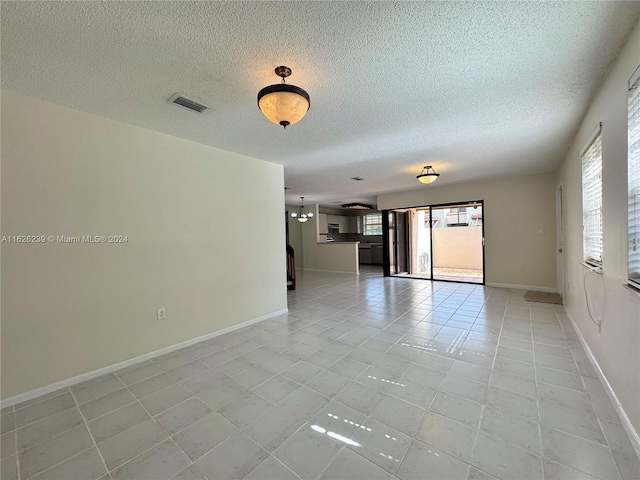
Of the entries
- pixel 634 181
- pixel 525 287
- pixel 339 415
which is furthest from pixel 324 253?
pixel 634 181

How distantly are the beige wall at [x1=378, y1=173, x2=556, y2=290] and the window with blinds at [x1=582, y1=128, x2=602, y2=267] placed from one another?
3.10 metres

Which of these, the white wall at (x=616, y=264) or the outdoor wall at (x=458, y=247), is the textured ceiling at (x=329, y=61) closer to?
the white wall at (x=616, y=264)

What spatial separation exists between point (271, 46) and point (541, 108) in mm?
2660

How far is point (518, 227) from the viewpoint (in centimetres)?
591

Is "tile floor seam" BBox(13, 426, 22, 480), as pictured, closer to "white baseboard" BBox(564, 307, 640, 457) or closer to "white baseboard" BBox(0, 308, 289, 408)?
"white baseboard" BBox(0, 308, 289, 408)

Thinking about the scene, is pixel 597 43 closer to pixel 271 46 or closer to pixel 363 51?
pixel 363 51

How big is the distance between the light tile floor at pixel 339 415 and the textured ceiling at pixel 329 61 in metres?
2.47

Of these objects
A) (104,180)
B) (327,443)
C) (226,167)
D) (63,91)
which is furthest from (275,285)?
(63,91)

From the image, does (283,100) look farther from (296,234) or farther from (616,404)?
(296,234)

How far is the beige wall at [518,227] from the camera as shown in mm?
5578

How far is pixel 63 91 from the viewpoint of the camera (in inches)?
84.3

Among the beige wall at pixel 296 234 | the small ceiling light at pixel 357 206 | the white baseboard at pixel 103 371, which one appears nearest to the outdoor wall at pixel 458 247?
the small ceiling light at pixel 357 206

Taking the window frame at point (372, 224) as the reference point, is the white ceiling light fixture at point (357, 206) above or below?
above

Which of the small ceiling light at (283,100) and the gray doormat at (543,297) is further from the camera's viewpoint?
the gray doormat at (543,297)
